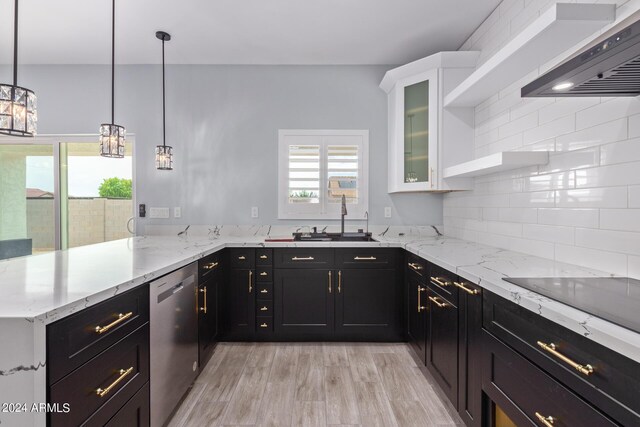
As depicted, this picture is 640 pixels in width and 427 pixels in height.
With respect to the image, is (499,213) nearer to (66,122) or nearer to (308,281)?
(308,281)

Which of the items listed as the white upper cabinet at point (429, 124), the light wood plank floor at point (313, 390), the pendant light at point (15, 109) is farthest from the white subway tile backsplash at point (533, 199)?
the pendant light at point (15, 109)

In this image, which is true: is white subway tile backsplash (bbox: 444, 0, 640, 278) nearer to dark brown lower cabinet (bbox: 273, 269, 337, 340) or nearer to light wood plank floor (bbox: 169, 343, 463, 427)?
light wood plank floor (bbox: 169, 343, 463, 427)

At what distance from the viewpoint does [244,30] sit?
8.85 ft

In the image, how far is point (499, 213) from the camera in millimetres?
2330

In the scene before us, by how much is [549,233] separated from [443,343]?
0.87m

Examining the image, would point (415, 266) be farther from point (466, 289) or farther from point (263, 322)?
point (263, 322)

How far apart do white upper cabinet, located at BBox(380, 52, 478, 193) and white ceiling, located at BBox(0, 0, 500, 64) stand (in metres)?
0.30

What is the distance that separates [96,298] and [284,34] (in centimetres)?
251

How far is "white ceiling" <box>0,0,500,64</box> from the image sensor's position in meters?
2.38

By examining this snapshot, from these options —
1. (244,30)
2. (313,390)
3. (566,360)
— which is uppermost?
(244,30)

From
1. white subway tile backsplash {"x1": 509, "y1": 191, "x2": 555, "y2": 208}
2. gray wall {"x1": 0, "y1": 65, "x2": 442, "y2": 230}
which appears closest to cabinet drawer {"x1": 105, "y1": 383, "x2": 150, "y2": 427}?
gray wall {"x1": 0, "y1": 65, "x2": 442, "y2": 230}

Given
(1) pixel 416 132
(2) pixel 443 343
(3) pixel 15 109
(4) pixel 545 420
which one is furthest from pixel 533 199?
(3) pixel 15 109

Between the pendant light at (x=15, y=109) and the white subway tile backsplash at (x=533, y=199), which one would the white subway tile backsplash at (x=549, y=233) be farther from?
the pendant light at (x=15, y=109)

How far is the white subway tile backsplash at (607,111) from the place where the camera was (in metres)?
1.33
